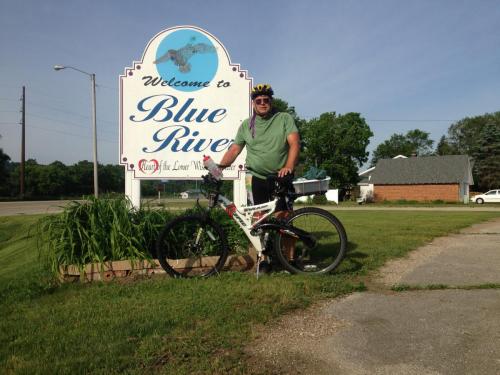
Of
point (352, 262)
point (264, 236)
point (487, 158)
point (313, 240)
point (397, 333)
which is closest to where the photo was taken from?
point (397, 333)

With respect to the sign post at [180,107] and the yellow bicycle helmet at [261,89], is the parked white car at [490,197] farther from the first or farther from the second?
the yellow bicycle helmet at [261,89]

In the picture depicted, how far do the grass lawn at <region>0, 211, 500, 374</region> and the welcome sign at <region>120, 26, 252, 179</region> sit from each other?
88.9 inches

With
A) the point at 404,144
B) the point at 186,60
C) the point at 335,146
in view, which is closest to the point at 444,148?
the point at 404,144

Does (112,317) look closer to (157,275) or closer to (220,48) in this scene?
(157,275)

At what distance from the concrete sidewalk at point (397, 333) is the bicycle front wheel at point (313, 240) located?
1.84 feet

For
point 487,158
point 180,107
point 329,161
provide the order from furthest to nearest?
1. point 487,158
2. point 329,161
3. point 180,107

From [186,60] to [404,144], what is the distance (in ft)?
338

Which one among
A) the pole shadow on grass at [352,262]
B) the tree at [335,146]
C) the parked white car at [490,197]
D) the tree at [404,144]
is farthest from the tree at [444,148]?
the pole shadow on grass at [352,262]

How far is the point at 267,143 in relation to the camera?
4617mm

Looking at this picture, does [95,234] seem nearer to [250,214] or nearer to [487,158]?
[250,214]

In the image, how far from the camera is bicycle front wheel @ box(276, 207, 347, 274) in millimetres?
4355

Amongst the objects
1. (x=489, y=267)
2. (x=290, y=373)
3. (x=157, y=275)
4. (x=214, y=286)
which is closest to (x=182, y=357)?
(x=290, y=373)

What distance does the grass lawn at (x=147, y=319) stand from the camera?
7.72 feet

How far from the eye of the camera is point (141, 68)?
6129 mm
